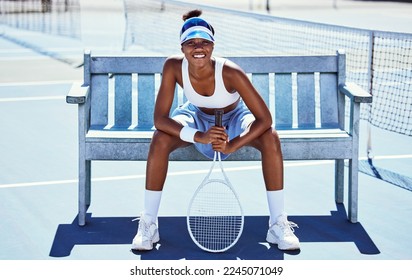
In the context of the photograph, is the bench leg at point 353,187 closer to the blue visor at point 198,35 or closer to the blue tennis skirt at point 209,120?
the blue tennis skirt at point 209,120

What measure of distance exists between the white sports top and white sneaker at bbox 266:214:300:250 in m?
0.79

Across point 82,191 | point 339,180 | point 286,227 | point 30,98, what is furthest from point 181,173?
point 30,98

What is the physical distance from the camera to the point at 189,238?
227 inches

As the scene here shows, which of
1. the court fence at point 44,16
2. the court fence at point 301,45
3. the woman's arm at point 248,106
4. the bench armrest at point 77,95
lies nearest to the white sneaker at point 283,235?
the woman's arm at point 248,106

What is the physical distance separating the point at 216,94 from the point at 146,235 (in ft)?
3.13

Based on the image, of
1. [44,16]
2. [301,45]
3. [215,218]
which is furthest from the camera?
[44,16]

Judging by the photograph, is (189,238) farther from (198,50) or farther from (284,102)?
(284,102)

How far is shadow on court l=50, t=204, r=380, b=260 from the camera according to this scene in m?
5.47

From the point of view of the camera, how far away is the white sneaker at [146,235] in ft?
18.0

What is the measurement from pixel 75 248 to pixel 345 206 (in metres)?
1.94

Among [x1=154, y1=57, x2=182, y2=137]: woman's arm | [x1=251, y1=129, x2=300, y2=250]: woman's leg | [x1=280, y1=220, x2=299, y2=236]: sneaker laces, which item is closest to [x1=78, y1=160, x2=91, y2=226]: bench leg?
[x1=154, y1=57, x2=182, y2=137]: woman's arm

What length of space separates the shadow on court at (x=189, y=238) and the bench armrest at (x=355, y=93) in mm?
787

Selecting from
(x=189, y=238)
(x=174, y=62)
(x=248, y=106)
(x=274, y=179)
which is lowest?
(x=189, y=238)
